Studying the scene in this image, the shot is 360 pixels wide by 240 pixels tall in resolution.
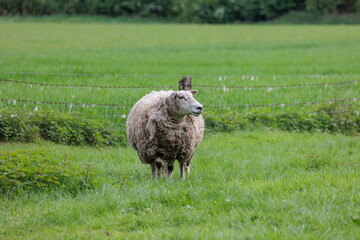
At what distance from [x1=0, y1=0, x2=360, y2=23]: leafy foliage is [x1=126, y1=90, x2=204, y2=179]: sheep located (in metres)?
60.0

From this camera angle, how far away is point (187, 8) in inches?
2586

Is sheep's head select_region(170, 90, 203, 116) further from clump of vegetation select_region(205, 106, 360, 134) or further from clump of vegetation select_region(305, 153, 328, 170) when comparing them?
clump of vegetation select_region(205, 106, 360, 134)

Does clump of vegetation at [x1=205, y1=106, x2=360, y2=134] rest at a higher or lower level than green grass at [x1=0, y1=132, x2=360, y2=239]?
lower

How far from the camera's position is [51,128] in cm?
800

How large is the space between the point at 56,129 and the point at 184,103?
336 centimetres

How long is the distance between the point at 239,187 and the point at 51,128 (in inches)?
162

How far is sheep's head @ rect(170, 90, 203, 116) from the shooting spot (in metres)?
5.56

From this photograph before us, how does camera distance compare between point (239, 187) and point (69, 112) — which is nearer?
point (239, 187)

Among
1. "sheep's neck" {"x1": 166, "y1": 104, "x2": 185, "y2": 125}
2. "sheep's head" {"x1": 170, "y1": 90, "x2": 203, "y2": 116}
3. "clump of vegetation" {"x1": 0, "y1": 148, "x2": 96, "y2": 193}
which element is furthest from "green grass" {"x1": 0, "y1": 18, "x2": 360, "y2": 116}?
"sheep's head" {"x1": 170, "y1": 90, "x2": 203, "y2": 116}

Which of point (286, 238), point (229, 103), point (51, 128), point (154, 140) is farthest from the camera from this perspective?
point (229, 103)

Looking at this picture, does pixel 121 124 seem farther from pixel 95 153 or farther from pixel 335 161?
pixel 335 161

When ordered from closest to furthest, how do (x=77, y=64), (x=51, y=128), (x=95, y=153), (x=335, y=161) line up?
1. (x=335, y=161)
2. (x=95, y=153)
3. (x=51, y=128)
4. (x=77, y=64)

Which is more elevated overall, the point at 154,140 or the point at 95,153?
the point at 154,140

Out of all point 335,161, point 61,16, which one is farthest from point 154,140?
point 61,16
